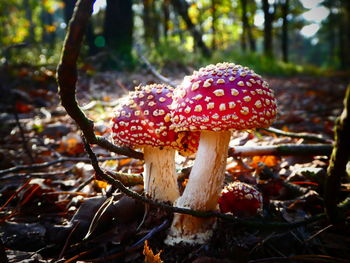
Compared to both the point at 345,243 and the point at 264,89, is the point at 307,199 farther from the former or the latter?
the point at 264,89

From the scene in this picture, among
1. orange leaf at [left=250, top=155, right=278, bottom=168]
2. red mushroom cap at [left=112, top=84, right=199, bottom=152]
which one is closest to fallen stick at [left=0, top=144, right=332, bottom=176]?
orange leaf at [left=250, top=155, right=278, bottom=168]

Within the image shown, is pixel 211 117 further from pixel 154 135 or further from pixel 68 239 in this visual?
pixel 68 239

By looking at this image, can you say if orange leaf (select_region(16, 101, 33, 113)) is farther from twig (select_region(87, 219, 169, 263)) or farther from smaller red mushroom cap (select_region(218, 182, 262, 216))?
smaller red mushroom cap (select_region(218, 182, 262, 216))

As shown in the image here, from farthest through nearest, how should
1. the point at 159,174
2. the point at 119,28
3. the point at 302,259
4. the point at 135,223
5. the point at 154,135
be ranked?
the point at 119,28
the point at 159,174
the point at 135,223
the point at 154,135
the point at 302,259

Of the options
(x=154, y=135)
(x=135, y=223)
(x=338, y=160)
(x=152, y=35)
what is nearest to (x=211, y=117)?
(x=154, y=135)

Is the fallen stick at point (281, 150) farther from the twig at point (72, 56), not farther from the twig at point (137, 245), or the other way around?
the twig at point (72, 56)

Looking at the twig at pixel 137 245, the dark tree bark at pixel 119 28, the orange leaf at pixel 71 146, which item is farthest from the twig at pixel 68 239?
the dark tree bark at pixel 119 28
